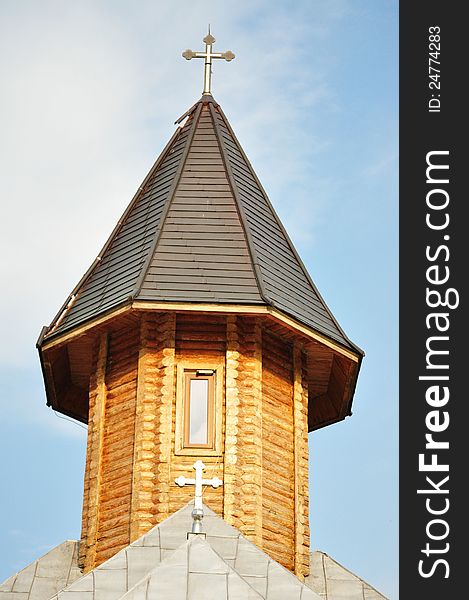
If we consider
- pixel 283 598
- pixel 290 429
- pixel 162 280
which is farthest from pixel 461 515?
pixel 162 280

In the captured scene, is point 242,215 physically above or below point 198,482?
above

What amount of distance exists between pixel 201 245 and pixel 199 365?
181 cm

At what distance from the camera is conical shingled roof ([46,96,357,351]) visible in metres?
19.3

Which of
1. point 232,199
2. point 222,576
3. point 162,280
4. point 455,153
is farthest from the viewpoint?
point 232,199

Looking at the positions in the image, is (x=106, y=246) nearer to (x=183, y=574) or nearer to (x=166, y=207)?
(x=166, y=207)

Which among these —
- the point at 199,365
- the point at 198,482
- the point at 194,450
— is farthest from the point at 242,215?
the point at 198,482

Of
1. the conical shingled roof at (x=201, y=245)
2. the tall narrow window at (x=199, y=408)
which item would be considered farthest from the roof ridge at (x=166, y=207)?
the tall narrow window at (x=199, y=408)

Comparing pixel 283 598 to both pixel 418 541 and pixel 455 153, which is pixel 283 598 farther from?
pixel 455 153

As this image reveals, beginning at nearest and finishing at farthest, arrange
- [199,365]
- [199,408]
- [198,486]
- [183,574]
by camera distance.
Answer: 1. [183,574]
2. [198,486]
3. [199,408]
4. [199,365]

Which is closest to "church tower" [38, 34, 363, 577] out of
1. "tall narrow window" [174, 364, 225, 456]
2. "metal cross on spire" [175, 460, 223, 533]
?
"tall narrow window" [174, 364, 225, 456]

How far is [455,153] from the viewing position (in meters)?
17.8

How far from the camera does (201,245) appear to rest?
65.6ft

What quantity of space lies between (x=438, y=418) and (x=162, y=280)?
4283mm

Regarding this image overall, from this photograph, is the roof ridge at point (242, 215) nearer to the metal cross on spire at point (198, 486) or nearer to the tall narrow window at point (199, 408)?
the tall narrow window at point (199, 408)
